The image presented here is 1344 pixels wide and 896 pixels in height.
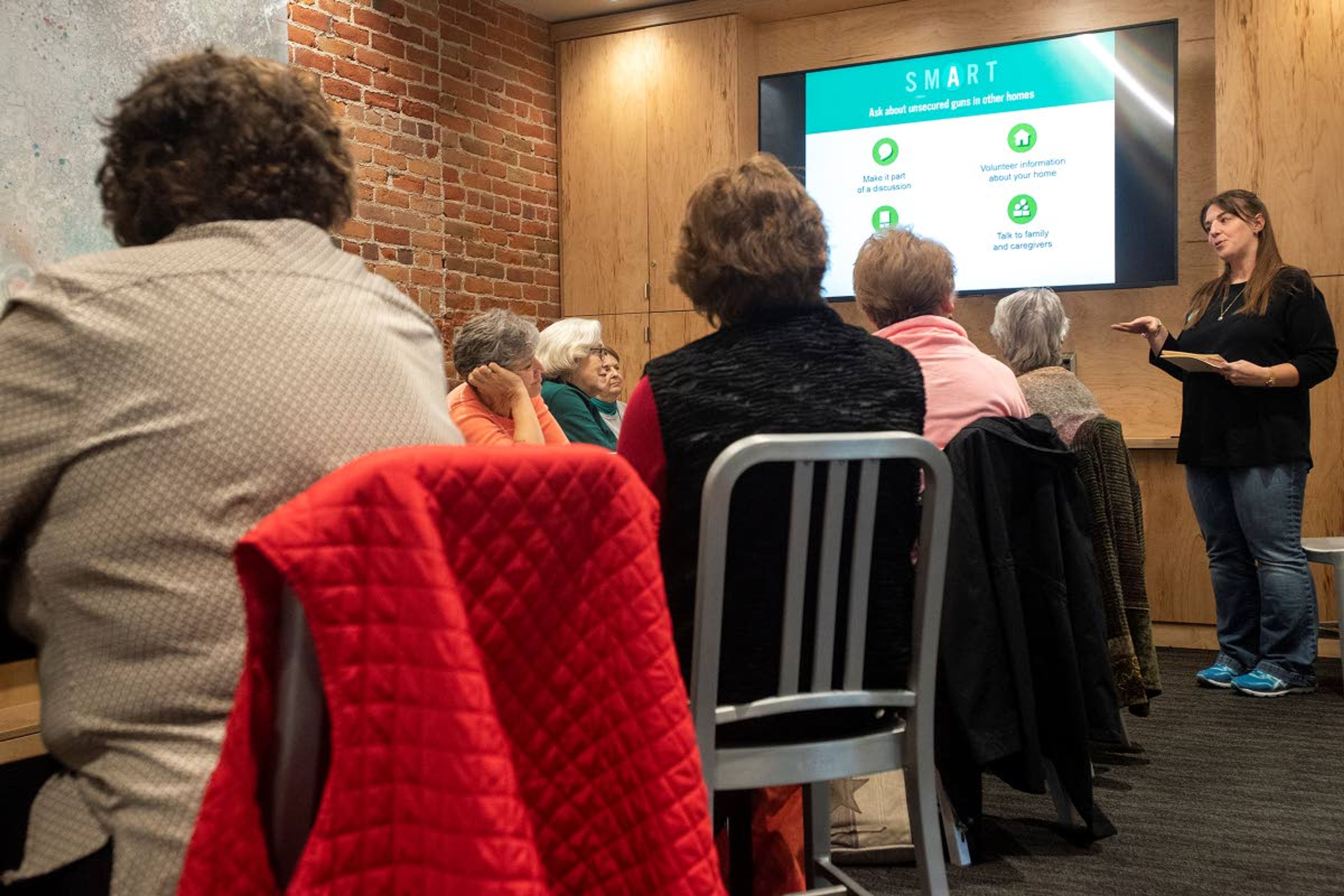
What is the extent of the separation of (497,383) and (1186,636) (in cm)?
307

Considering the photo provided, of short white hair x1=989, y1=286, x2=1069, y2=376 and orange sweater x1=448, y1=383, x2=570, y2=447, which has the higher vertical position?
short white hair x1=989, y1=286, x2=1069, y2=376

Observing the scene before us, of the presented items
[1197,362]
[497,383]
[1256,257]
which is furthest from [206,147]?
[1256,257]

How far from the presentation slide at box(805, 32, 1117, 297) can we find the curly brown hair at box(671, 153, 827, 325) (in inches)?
138

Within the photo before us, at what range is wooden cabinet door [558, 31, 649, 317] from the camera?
5.89 meters

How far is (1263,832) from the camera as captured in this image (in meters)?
2.59

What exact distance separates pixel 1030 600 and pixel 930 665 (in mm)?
862

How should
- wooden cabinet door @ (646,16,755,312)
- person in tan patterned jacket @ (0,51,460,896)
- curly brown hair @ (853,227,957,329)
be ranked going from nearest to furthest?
person in tan patterned jacket @ (0,51,460,896), curly brown hair @ (853,227,957,329), wooden cabinet door @ (646,16,755,312)

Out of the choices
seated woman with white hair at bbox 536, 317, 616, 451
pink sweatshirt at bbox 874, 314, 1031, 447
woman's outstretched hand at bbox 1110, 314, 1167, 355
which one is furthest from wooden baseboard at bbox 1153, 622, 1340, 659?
pink sweatshirt at bbox 874, 314, 1031, 447

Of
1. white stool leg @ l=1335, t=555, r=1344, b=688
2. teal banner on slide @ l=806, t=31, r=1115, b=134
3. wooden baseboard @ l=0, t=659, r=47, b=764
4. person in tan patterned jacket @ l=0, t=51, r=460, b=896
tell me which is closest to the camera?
person in tan patterned jacket @ l=0, t=51, r=460, b=896

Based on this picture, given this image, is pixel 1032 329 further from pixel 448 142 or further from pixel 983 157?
pixel 448 142

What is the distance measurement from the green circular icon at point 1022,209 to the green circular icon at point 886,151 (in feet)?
1.87

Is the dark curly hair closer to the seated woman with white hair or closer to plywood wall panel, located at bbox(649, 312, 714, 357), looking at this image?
the seated woman with white hair

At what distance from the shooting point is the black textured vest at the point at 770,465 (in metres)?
1.53

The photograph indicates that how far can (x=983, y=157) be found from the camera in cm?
521
